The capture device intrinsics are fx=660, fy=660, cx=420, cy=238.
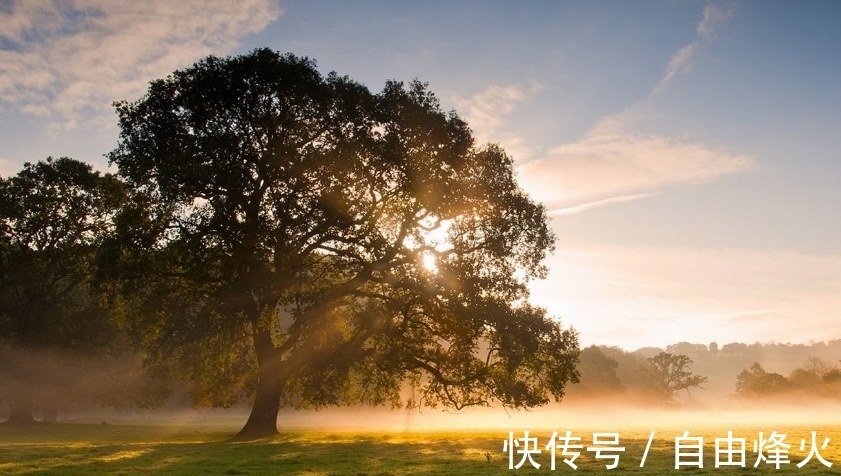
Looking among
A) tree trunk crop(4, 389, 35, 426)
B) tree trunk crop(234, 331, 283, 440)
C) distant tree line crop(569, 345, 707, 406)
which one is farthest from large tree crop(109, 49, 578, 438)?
distant tree line crop(569, 345, 707, 406)

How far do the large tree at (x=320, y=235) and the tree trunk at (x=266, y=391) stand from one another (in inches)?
2.9

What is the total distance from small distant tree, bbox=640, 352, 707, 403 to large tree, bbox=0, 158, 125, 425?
348 feet

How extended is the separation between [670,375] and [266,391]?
11605cm

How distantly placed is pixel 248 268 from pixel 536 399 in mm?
15794

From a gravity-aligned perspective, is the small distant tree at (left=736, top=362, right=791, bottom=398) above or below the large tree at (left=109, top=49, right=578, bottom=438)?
below

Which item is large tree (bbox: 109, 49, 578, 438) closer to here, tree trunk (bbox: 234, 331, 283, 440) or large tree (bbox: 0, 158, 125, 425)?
tree trunk (bbox: 234, 331, 283, 440)

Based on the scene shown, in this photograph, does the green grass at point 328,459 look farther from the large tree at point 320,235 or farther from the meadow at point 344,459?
the large tree at point 320,235

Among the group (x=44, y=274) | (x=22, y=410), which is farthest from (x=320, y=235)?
(x=22, y=410)

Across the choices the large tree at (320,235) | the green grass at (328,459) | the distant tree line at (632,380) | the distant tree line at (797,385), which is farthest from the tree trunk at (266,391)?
the distant tree line at (797,385)

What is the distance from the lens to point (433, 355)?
3538 centimetres

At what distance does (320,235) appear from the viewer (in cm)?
3303

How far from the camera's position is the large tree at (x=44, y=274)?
4825 cm

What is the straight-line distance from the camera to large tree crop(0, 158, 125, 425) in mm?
48250

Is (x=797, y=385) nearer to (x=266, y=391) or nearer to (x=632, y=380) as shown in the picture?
(x=632, y=380)
